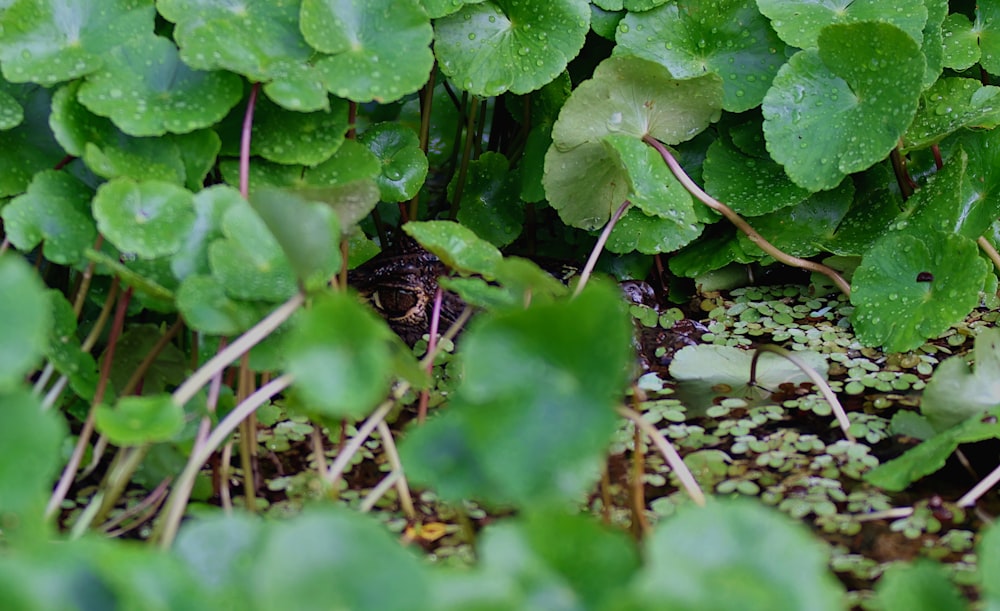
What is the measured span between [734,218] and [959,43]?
0.53 meters

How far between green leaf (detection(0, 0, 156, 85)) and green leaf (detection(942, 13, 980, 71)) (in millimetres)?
1305

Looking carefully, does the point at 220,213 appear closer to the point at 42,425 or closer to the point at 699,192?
the point at 42,425

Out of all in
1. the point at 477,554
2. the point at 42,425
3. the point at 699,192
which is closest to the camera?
the point at 42,425

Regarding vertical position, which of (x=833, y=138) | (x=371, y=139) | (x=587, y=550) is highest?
(x=833, y=138)

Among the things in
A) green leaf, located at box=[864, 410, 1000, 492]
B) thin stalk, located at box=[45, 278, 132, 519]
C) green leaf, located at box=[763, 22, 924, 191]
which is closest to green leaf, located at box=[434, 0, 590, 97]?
green leaf, located at box=[763, 22, 924, 191]

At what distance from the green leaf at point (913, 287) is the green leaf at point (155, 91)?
3.27 feet

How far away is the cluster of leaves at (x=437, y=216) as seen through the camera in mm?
728

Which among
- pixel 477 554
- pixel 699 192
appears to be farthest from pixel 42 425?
pixel 699 192

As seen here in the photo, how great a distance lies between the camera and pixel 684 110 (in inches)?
61.6

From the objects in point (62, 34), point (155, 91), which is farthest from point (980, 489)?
point (62, 34)

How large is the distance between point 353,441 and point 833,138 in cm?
90

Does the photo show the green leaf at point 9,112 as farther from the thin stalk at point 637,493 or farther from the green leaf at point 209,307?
the thin stalk at point 637,493

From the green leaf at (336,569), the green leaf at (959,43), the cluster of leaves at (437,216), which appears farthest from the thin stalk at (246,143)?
the green leaf at (959,43)

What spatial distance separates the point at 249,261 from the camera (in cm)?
101
